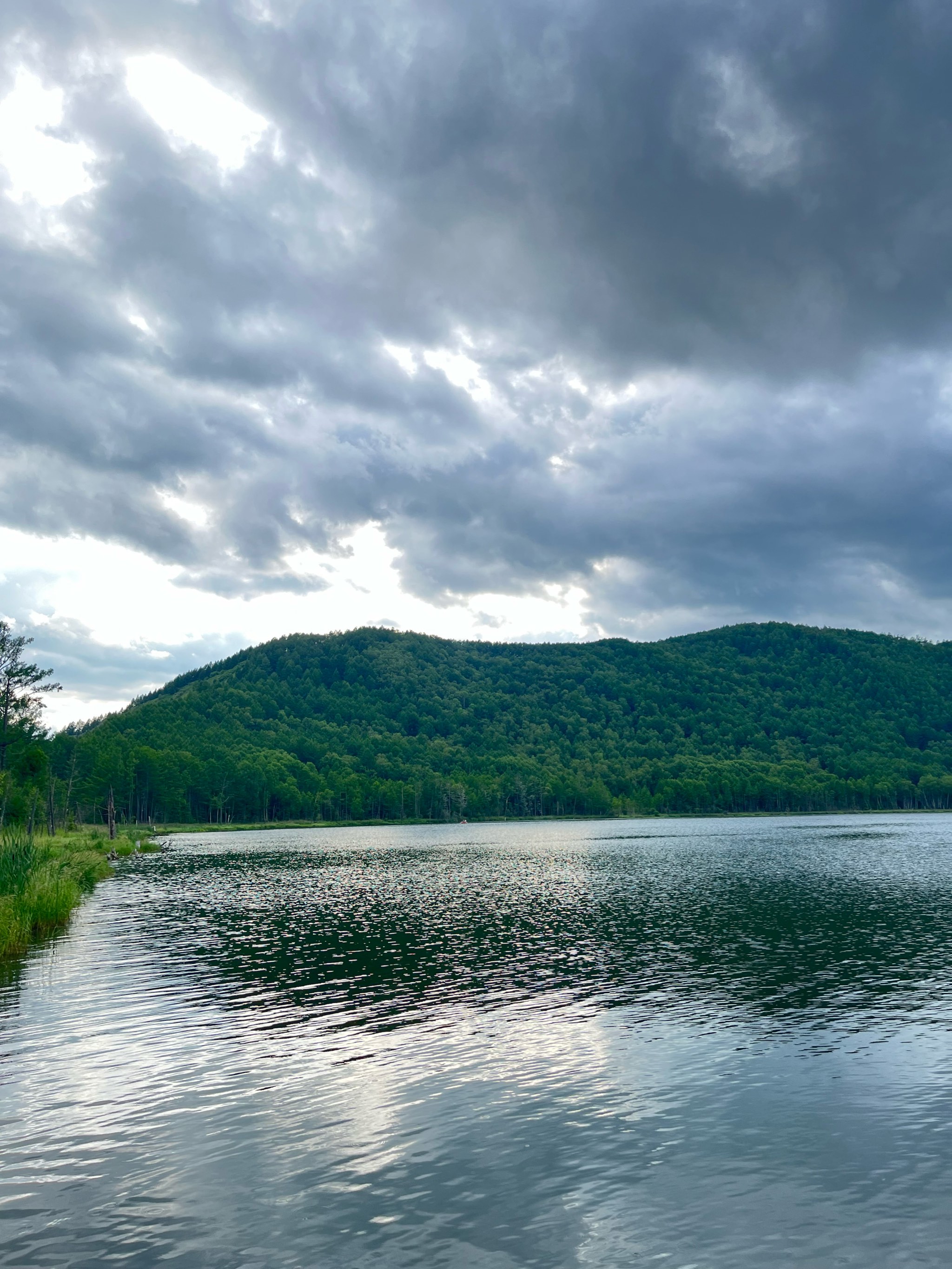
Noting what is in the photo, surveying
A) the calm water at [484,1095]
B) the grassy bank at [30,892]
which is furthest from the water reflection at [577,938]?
the grassy bank at [30,892]

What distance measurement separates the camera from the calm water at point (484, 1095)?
13273 millimetres

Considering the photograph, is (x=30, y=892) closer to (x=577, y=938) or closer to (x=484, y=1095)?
(x=577, y=938)

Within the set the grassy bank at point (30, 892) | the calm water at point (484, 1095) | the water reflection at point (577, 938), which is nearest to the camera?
the calm water at point (484, 1095)

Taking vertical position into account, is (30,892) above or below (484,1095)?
above

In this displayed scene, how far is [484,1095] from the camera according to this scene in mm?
19844

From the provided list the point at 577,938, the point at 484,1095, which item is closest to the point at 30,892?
the point at 577,938

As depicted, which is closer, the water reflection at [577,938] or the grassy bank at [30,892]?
the water reflection at [577,938]

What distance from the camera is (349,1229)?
13398 millimetres

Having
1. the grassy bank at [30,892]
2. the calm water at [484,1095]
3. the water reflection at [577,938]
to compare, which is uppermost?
the grassy bank at [30,892]

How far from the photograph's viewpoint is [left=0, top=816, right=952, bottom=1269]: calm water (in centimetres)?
1327

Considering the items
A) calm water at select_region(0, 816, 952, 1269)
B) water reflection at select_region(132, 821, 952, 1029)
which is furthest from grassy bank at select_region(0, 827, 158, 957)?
water reflection at select_region(132, 821, 952, 1029)

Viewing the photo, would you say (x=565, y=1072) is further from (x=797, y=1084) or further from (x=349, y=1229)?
(x=349, y=1229)

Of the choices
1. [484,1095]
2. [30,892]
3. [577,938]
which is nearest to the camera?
[484,1095]

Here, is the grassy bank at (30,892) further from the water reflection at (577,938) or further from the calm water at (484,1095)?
the water reflection at (577,938)
